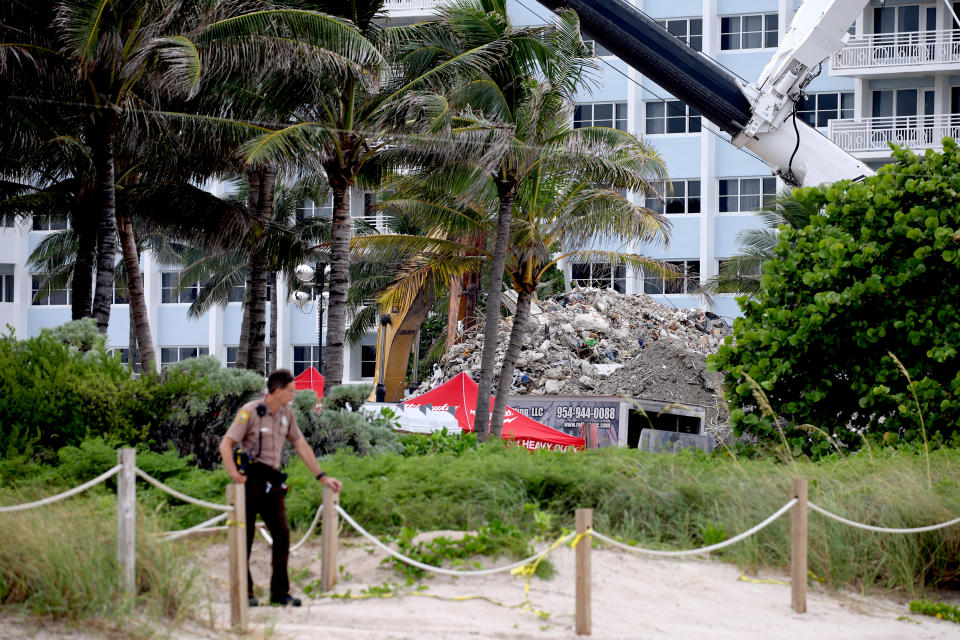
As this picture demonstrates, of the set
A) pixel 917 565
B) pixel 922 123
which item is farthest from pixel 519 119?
pixel 922 123

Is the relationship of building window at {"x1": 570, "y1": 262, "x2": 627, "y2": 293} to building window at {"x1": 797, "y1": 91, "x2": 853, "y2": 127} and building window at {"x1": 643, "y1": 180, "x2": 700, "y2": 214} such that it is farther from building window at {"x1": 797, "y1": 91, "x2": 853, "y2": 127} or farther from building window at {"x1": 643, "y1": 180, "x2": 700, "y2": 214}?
building window at {"x1": 797, "y1": 91, "x2": 853, "y2": 127}

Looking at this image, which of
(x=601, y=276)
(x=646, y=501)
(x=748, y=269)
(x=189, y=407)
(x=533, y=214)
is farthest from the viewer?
(x=601, y=276)

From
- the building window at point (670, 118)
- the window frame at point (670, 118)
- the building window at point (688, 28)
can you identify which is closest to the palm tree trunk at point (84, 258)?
the window frame at point (670, 118)

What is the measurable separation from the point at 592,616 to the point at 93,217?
18492 millimetres

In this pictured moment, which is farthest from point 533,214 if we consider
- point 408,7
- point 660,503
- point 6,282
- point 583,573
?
point 6,282

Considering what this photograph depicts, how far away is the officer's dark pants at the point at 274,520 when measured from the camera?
7.74m

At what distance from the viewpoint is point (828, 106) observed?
46.5 metres

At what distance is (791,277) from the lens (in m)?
15.3

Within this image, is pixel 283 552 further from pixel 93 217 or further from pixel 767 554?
pixel 93 217

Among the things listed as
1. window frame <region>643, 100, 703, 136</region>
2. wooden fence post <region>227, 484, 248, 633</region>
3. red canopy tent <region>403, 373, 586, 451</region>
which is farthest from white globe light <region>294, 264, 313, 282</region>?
window frame <region>643, 100, 703, 136</region>

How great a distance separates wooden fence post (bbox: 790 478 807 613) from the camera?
340 inches

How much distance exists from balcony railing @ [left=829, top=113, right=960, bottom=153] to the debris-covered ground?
9292mm

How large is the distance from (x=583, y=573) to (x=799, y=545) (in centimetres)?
217

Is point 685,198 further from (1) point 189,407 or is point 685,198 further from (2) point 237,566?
(2) point 237,566
